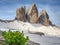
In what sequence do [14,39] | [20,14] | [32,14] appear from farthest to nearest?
1. [32,14]
2. [20,14]
3. [14,39]

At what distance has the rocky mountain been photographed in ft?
38.8

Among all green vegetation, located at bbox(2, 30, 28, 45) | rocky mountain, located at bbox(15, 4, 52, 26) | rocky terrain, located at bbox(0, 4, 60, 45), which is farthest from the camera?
rocky mountain, located at bbox(15, 4, 52, 26)

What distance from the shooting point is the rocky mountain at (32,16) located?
1181cm

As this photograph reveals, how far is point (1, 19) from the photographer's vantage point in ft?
38.1

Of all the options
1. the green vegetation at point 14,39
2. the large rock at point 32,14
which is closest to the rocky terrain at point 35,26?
the large rock at point 32,14

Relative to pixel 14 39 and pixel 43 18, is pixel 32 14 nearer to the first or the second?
pixel 43 18

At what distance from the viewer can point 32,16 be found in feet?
39.1

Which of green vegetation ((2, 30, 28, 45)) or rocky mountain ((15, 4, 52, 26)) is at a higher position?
rocky mountain ((15, 4, 52, 26))

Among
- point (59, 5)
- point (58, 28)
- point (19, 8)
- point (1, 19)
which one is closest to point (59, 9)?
point (59, 5)

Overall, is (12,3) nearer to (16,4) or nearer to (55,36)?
(16,4)

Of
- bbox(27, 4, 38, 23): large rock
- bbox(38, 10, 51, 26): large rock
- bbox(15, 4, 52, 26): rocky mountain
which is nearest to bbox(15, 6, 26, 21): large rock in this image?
bbox(15, 4, 52, 26): rocky mountain

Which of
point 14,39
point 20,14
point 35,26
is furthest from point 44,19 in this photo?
point 14,39

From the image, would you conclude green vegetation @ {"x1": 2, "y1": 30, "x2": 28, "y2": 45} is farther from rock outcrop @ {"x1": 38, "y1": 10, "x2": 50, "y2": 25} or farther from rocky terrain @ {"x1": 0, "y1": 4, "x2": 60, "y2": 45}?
rock outcrop @ {"x1": 38, "y1": 10, "x2": 50, "y2": 25}

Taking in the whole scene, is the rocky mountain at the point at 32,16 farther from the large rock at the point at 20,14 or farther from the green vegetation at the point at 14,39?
the green vegetation at the point at 14,39
